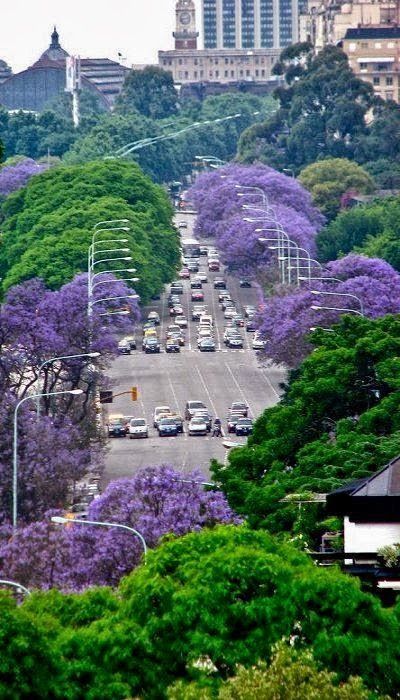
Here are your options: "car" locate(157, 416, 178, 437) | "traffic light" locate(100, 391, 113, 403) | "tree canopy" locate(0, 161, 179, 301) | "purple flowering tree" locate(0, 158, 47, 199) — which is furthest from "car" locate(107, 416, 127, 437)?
"purple flowering tree" locate(0, 158, 47, 199)

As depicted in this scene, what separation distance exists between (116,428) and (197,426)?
9.52 feet

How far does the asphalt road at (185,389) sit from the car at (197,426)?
31 cm

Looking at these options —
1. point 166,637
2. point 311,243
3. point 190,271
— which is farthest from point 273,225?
point 166,637

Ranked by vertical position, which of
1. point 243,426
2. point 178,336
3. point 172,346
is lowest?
point 178,336

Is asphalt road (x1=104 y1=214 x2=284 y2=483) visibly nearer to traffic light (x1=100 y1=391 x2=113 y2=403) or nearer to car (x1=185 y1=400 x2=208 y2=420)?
car (x1=185 y1=400 x2=208 y2=420)

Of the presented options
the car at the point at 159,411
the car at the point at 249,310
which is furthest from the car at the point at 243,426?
the car at the point at 249,310

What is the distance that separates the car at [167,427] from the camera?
10825 centimetres

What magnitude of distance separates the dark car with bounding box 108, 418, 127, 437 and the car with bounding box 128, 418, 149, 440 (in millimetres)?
A: 279

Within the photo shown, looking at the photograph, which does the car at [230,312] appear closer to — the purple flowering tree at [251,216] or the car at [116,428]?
the purple flowering tree at [251,216]

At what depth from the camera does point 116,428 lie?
108750 mm

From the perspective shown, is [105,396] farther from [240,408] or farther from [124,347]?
[124,347]

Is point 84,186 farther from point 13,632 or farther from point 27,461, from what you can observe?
point 13,632

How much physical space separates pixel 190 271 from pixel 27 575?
123 metres

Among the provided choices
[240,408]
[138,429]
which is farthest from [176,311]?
[138,429]
